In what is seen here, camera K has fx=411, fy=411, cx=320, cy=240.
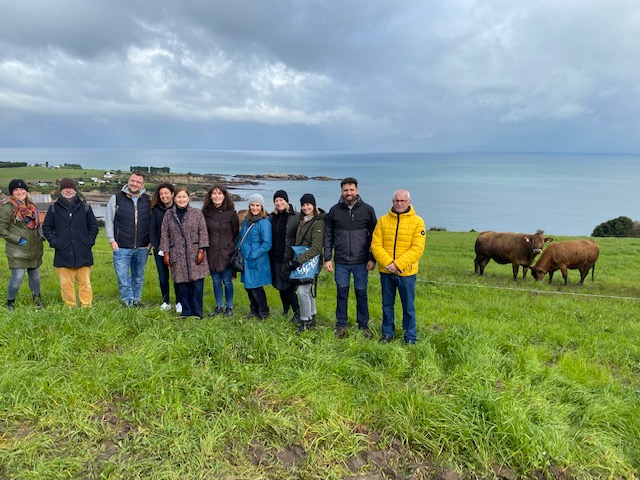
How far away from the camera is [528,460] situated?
3131 millimetres

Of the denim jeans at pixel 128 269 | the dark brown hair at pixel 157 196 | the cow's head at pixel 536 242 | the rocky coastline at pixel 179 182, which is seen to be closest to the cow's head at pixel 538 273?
the cow's head at pixel 536 242

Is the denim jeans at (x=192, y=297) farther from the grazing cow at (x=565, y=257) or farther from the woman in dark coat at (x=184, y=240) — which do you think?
the grazing cow at (x=565, y=257)

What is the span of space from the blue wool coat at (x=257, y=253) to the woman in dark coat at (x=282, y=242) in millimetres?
116

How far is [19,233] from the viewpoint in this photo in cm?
616

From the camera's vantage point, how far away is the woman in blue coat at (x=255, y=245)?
5969mm

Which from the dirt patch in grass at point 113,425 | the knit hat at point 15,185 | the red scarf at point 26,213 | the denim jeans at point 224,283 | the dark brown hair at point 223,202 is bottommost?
the dirt patch in grass at point 113,425

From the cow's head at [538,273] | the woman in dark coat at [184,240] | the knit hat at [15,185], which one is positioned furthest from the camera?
the cow's head at [538,273]

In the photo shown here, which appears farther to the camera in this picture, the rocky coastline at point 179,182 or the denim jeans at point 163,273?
the rocky coastline at point 179,182

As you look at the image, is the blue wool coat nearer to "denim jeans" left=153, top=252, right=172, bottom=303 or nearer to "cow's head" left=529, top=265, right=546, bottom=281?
"denim jeans" left=153, top=252, right=172, bottom=303

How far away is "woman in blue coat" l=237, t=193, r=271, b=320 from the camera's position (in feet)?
19.6

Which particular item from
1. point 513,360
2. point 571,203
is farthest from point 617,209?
point 513,360

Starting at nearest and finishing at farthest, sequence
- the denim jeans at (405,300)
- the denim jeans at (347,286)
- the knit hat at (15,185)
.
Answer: the denim jeans at (405,300) → the denim jeans at (347,286) → the knit hat at (15,185)

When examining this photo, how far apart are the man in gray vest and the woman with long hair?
1.18 m

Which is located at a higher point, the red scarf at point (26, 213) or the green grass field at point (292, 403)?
the red scarf at point (26, 213)
